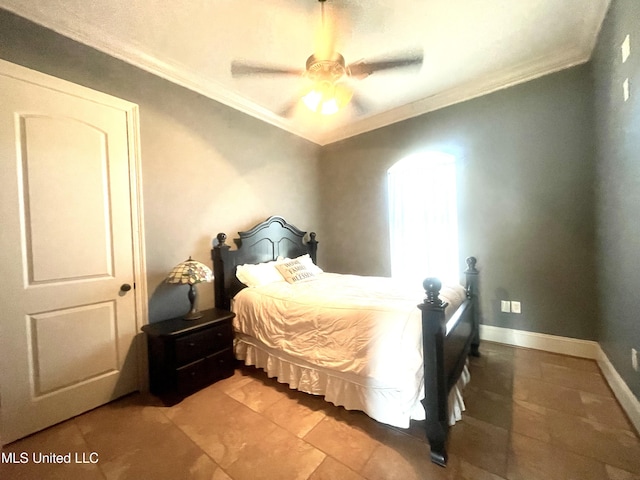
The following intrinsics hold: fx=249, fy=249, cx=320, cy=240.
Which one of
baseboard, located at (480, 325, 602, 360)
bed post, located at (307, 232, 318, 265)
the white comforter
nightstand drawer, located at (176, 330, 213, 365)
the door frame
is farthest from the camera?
bed post, located at (307, 232, 318, 265)

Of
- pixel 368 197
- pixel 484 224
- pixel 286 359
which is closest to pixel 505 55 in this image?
pixel 484 224

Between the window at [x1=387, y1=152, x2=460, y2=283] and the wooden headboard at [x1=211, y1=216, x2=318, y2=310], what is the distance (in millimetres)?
1257

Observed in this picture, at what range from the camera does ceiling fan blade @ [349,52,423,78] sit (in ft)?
5.67

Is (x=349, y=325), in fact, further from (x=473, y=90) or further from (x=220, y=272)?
(x=473, y=90)

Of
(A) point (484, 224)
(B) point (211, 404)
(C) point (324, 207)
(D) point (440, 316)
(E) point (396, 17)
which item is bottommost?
(B) point (211, 404)

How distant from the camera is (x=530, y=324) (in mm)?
2586

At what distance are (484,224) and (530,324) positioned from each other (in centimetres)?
113

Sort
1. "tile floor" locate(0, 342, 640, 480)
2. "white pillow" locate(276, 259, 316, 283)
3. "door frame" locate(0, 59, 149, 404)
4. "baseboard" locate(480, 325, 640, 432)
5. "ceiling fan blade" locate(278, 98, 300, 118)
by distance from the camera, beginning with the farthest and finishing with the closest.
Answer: "ceiling fan blade" locate(278, 98, 300, 118)
"white pillow" locate(276, 259, 316, 283)
"door frame" locate(0, 59, 149, 404)
"baseboard" locate(480, 325, 640, 432)
"tile floor" locate(0, 342, 640, 480)

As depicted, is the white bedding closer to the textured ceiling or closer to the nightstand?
the nightstand

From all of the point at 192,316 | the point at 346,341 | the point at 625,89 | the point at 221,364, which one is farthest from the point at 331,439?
the point at 625,89

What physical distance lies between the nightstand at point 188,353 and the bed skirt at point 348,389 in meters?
0.27

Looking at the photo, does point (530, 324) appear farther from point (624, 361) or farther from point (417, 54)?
point (417, 54)

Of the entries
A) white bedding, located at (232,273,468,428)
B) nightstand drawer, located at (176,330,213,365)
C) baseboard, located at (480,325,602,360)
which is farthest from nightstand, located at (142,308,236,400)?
baseboard, located at (480,325,602,360)

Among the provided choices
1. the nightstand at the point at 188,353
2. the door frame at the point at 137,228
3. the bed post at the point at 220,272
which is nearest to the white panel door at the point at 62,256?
the door frame at the point at 137,228
